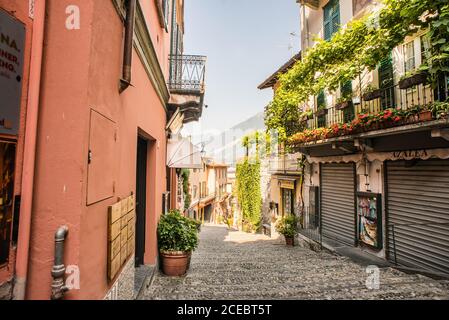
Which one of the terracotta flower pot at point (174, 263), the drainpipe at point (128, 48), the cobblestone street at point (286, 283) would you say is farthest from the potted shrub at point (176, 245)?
the drainpipe at point (128, 48)

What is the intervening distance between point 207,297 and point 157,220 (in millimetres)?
2276

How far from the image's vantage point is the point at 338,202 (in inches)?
390

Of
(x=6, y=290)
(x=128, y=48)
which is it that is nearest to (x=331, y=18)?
(x=128, y=48)

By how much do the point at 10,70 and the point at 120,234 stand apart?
1.99m

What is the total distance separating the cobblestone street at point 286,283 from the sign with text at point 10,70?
348 cm

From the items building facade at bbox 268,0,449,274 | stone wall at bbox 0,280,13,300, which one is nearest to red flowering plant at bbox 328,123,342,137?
building facade at bbox 268,0,449,274

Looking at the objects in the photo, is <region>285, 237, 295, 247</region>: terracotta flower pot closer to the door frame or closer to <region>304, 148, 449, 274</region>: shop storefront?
<region>304, 148, 449, 274</region>: shop storefront

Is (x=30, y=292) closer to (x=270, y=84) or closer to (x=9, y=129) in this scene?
(x=9, y=129)

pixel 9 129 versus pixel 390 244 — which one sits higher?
pixel 9 129

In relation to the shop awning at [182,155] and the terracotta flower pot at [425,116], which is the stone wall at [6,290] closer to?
the shop awning at [182,155]

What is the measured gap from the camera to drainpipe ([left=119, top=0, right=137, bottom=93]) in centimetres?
302

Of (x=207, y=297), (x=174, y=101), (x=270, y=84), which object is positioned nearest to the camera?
(x=207, y=297)
